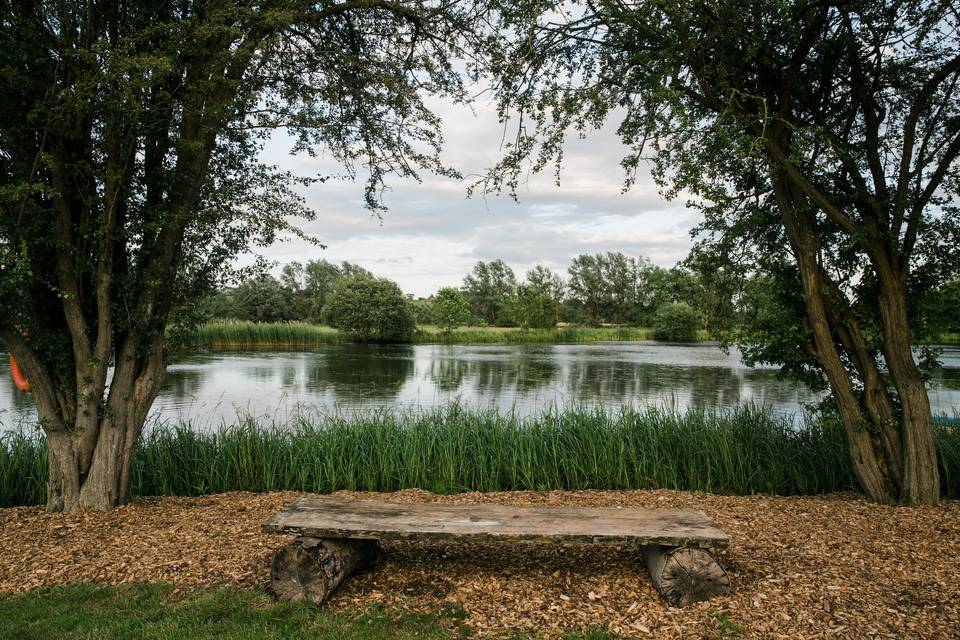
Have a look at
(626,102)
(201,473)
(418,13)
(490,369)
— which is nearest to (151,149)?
(418,13)

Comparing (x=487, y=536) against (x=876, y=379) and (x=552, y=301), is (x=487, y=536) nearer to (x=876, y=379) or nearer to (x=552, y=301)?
(x=876, y=379)

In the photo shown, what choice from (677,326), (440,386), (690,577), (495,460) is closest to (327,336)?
(440,386)

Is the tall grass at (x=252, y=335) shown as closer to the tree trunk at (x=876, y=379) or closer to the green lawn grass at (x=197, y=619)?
the green lawn grass at (x=197, y=619)

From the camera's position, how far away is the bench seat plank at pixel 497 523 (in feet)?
9.48

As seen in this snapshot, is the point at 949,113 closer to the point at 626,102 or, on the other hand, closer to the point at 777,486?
the point at 626,102

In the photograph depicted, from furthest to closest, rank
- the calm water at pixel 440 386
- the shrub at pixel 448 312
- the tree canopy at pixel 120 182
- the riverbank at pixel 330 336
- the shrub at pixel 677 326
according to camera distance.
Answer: the shrub at pixel 677 326
the shrub at pixel 448 312
the riverbank at pixel 330 336
the calm water at pixel 440 386
the tree canopy at pixel 120 182

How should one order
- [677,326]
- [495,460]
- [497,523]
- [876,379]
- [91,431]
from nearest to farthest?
[497,523], [91,431], [876,379], [495,460], [677,326]

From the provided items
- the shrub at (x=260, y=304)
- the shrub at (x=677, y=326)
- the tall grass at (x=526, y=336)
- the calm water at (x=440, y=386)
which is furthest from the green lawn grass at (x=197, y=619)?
the shrub at (x=677, y=326)

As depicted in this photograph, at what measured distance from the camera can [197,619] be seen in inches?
109

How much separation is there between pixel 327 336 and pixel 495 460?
1161 inches

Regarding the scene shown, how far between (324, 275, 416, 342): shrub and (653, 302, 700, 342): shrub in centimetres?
2178

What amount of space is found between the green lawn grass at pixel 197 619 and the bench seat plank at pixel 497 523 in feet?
1.17

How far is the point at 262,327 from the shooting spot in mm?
29062

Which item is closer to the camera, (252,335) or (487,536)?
(487,536)
